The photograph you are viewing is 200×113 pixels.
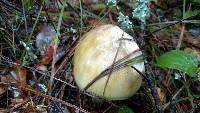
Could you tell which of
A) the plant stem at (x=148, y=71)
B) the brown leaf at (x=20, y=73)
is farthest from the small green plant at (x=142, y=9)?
the brown leaf at (x=20, y=73)

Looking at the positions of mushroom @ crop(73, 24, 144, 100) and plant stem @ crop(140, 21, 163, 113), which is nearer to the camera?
plant stem @ crop(140, 21, 163, 113)

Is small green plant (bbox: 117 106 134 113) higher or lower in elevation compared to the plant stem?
lower

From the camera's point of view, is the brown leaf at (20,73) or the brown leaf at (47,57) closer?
the brown leaf at (20,73)

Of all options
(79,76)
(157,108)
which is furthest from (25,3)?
(157,108)

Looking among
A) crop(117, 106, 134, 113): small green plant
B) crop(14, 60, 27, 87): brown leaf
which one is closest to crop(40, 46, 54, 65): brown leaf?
crop(14, 60, 27, 87): brown leaf

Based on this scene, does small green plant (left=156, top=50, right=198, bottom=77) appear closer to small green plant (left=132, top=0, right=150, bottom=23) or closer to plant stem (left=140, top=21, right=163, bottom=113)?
plant stem (left=140, top=21, right=163, bottom=113)

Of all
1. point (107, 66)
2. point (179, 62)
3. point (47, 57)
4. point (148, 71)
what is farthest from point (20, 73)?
point (179, 62)

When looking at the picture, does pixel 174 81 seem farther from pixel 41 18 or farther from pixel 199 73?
pixel 41 18

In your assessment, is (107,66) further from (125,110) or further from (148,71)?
(125,110)

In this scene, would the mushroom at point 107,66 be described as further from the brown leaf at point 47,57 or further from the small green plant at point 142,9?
the brown leaf at point 47,57
